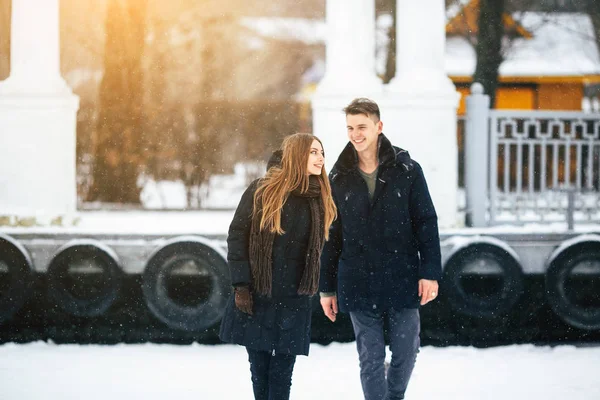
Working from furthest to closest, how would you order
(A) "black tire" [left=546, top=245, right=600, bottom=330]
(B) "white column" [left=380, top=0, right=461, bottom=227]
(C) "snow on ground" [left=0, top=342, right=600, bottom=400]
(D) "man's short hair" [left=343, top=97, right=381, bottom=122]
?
1. (B) "white column" [left=380, top=0, right=461, bottom=227]
2. (A) "black tire" [left=546, top=245, right=600, bottom=330]
3. (C) "snow on ground" [left=0, top=342, right=600, bottom=400]
4. (D) "man's short hair" [left=343, top=97, right=381, bottom=122]

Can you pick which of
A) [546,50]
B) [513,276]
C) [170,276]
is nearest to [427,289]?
[513,276]

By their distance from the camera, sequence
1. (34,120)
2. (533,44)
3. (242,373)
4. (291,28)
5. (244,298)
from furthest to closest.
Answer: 1. (533,44)
2. (291,28)
3. (34,120)
4. (242,373)
5. (244,298)

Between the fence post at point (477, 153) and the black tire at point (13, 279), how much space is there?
392 cm

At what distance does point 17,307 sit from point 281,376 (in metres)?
3.84

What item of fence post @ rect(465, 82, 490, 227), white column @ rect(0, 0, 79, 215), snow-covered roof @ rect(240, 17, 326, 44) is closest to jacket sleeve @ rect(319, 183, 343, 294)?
fence post @ rect(465, 82, 490, 227)

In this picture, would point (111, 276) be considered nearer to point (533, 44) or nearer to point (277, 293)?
point (277, 293)

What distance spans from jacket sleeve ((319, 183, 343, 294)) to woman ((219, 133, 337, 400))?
0.33m

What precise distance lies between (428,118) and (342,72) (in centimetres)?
88

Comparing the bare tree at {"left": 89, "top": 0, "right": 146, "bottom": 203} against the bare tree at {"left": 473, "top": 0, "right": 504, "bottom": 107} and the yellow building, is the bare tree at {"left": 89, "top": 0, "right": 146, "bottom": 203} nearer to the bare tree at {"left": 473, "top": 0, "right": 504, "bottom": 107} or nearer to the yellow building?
the bare tree at {"left": 473, "top": 0, "right": 504, "bottom": 107}

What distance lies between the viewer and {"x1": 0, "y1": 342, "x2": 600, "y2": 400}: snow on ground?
207 inches

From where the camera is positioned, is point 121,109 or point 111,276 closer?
point 111,276

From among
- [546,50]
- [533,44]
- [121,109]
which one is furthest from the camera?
[533,44]

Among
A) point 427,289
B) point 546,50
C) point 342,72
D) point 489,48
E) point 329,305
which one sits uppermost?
point 546,50

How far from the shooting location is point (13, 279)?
22.6ft
